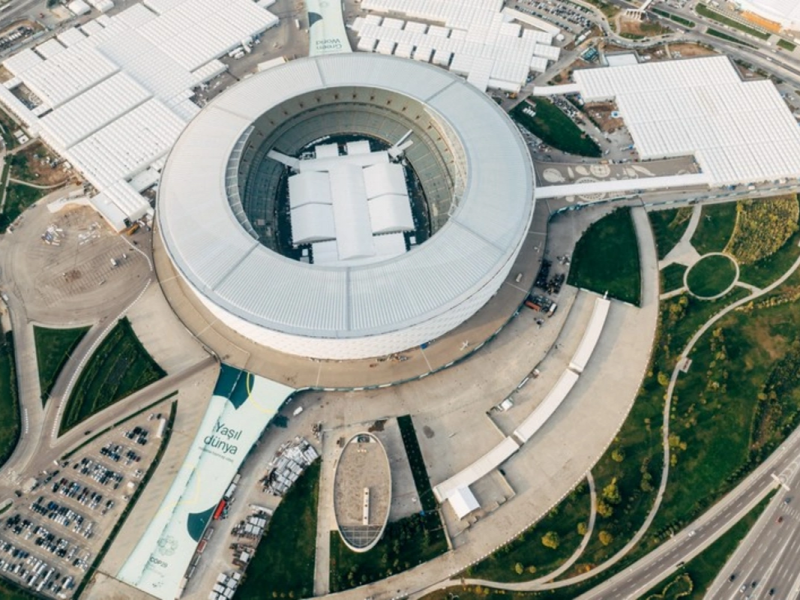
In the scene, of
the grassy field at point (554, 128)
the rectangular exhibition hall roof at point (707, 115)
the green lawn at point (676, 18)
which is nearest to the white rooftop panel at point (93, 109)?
the grassy field at point (554, 128)

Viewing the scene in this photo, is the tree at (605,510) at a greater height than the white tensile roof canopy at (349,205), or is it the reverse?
the white tensile roof canopy at (349,205)

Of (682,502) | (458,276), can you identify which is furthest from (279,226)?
(682,502)

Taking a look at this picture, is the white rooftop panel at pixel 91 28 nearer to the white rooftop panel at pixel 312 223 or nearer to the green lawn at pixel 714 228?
the white rooftop panel at pixel 312 223

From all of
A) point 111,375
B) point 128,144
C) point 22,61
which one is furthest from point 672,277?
point 22,61

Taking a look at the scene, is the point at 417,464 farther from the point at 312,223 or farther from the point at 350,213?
the point at 350,213

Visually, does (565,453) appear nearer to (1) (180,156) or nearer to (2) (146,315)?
(2) (146,315)
